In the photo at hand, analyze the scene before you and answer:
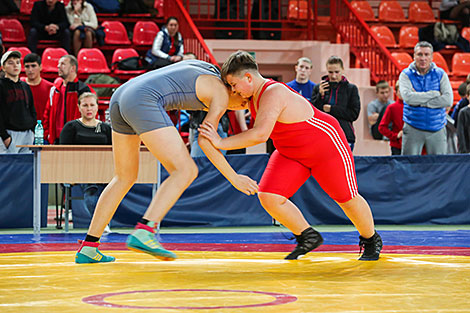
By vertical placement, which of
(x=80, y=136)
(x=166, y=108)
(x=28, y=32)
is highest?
(x=28, y=32)

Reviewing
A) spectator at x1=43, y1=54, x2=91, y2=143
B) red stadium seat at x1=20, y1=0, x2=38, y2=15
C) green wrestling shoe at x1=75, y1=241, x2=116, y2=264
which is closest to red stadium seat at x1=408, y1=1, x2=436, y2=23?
red stadium seat at x1=20, y1=0, x2=38, y2=15

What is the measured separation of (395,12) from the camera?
47.2 ft

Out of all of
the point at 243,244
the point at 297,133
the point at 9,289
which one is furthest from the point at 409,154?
the point at 9,289

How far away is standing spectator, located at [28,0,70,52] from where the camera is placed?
11.2 m

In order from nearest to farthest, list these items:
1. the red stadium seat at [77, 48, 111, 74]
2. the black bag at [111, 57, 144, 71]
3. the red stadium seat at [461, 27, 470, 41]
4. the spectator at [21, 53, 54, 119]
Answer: the spectator at [21, 53, 54, 119] → the red stadium seat at [77, 48, 111, 74] → the black bag at [111, 57, 144, 71] → the red stadium seat at [461, 27, 470, 41]

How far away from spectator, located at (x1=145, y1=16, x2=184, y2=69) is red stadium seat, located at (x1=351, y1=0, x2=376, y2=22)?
15.2 feet

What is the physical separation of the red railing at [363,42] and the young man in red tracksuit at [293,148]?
7364 mm

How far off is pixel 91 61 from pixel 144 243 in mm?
7731

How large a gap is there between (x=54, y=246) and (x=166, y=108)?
72.6 inches

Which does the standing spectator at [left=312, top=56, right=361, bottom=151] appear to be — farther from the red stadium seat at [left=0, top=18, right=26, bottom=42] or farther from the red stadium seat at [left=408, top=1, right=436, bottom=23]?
the red stadium seat at [left=408, top=1, right=436, bottom=23]

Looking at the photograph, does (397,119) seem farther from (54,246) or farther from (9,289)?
(9,289)

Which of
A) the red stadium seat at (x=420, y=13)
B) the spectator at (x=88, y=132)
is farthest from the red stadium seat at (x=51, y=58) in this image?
the red stadium seat at (x=420, y=13)

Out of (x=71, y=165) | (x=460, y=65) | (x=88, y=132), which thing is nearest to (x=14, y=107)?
(x=88, y=132)

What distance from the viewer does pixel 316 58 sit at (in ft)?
39.9
